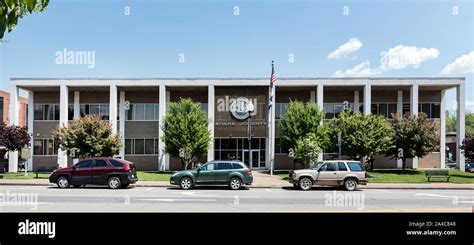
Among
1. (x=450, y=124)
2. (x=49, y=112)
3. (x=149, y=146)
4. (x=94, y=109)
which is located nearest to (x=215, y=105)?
(x=149, y=146)

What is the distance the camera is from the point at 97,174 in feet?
61.7

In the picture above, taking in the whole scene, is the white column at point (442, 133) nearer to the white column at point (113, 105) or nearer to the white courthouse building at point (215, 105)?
the white courthouse building at point (215, 105)

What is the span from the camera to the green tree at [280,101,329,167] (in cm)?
3158

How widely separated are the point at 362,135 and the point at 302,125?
5388 mm

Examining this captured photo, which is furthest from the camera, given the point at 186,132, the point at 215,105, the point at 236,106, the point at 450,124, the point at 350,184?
the point at 450,124

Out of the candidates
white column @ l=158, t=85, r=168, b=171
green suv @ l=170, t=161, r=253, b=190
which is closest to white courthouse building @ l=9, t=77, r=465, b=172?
white column @ l=158, t=85, r=168, b=171

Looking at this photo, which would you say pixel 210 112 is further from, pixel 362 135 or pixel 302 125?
pixel 362 135

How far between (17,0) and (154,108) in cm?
3603

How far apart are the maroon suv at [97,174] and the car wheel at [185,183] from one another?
2782 mm

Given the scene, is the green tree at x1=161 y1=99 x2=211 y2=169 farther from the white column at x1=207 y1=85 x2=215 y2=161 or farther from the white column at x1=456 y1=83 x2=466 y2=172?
the white column at x1=456 y1=83 x2=466 y2=172

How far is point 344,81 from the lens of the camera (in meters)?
36.0

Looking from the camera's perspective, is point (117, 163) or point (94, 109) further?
point (94, 109)
